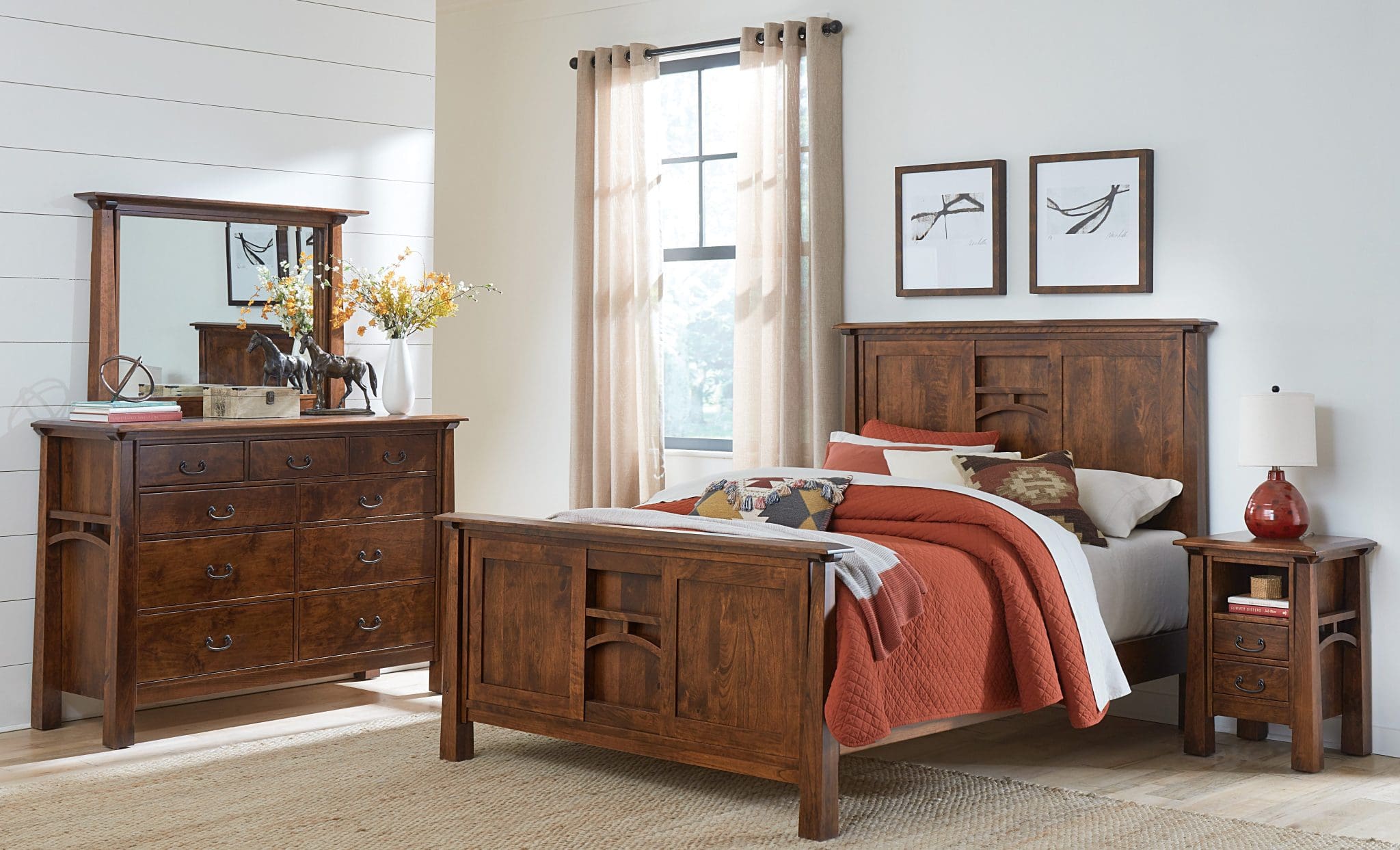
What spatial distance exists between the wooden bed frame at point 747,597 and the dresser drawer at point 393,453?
77 cm

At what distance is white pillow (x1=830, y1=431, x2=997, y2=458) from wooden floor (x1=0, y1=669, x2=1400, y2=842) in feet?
2.81

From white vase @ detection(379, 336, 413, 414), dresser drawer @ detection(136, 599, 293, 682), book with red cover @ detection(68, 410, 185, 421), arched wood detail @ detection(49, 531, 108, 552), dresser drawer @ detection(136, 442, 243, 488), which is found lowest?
dresser drawer @ detection(136, 599, 293, 682)

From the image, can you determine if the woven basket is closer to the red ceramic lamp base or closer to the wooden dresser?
the red ceramic lamp base

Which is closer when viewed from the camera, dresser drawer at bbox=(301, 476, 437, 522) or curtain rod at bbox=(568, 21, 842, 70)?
dresser drawer at bbox=(301, 476, 437, 522)

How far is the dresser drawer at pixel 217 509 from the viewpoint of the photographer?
14.0 ft

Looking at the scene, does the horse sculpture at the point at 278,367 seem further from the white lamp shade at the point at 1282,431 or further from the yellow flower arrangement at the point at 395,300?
the white lamp shade at the point at 1282,431

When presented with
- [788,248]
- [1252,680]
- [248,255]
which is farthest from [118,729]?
[1252,680]

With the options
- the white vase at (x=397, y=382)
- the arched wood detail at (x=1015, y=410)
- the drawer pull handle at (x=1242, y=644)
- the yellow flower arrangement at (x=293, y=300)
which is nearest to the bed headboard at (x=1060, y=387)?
the arched wood detail at (x=1015, y=410)

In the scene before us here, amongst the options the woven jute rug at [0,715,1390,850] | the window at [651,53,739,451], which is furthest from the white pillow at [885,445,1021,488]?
the window at [651,53,739,451]

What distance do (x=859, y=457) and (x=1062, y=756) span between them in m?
1.19

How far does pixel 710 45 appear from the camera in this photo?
5840 mm

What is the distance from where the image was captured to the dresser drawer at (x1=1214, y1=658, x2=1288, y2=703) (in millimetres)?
4004

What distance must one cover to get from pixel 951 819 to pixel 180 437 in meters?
2.41

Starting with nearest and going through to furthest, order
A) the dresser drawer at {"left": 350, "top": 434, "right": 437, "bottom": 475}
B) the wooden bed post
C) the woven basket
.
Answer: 1. the wooden bed post
2. the woven basket
3. the dresser drawer at {"left": 350, "top": 434, "right": 437, "bottom": 475}
